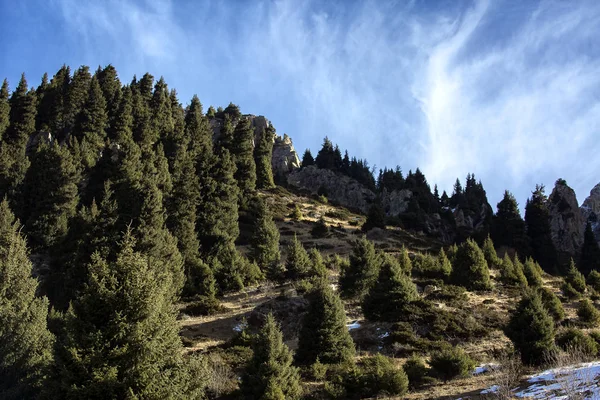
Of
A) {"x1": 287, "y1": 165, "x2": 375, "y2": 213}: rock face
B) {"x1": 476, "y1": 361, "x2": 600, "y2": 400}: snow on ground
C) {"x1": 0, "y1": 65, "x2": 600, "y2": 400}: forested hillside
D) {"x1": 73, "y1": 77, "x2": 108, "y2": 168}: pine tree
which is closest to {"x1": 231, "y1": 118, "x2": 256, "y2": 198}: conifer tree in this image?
{"x1": 0, "y1": 65, "x2": 600, "y2": 400}: forested hillside

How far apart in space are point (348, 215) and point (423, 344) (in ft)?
172

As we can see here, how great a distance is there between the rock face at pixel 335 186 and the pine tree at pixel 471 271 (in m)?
55.3

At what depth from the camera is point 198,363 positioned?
12.8 m

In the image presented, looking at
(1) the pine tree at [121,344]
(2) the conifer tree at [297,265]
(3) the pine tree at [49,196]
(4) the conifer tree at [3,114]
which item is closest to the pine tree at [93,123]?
(4) the conifer tree at [3,114]

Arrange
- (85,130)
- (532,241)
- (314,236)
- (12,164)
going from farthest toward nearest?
(85,130) → (532,241) → (314,236) → (12,164)

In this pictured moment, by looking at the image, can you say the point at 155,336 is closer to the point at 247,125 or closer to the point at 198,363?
the point at 198,363

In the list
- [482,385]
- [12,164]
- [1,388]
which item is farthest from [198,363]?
[12,164]

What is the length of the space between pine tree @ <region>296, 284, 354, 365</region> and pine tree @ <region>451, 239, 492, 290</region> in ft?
60.9

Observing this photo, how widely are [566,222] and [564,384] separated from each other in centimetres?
8686

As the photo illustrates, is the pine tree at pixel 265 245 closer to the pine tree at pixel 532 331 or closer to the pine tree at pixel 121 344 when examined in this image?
the pine tree at pixel 532 331

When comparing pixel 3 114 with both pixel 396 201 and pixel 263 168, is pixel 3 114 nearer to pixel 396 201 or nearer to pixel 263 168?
pixel 263 168

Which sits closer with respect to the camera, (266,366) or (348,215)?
(266,366)

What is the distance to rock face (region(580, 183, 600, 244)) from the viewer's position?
316 feet

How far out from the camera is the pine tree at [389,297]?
1091 inches
